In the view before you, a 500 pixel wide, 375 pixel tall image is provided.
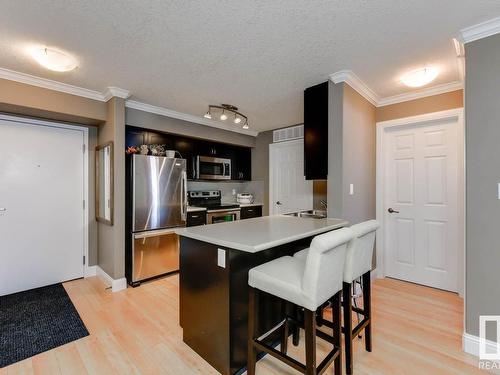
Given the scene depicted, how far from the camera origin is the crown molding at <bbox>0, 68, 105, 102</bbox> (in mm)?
2510

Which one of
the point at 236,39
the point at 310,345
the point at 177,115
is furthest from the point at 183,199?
the point at 310,345

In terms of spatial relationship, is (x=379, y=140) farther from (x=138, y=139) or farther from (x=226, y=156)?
(x=138, y=139)

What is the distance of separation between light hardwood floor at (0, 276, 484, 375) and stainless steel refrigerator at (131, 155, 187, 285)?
0.51m

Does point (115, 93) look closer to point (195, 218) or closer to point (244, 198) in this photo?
point (195, 218)

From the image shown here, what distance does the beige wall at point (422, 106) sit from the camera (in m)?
2.88

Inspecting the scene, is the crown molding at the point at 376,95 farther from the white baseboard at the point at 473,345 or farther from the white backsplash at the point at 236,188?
the white backsplash at the point at 236,188

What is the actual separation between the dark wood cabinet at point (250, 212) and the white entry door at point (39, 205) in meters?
2.59

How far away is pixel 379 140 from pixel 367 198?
0.85 metres

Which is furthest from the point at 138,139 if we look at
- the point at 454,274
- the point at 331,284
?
the point at 454,274

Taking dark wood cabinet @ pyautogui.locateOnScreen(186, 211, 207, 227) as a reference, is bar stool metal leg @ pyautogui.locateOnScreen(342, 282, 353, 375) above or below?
below

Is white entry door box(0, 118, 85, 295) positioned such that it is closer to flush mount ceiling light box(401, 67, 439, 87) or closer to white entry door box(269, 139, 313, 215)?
white entry door box(269, 139, 313, 215)

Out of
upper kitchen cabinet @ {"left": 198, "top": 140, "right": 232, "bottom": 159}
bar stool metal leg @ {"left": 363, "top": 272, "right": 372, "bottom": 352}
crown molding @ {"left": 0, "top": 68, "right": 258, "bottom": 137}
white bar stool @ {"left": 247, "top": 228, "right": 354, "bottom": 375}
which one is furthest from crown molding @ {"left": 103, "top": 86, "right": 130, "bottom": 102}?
bar stool metal leg @ {"left": 363, "top": 272, "right": 372, "bottom": 352}

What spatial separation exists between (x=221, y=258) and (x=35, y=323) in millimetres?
2107

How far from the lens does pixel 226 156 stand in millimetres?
4910
